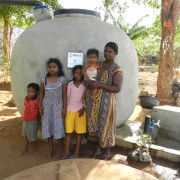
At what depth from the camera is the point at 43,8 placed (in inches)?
156

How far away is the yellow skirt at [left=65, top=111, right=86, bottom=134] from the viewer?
314 cm

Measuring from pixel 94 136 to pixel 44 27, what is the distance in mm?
1753

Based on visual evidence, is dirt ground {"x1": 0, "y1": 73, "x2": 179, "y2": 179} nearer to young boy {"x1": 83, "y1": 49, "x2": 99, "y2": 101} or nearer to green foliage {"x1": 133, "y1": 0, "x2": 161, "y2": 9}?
young boy {"x1": 83, "y1": 49, "x2": 99, "y2": 101}

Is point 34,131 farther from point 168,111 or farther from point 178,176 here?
point 168,111

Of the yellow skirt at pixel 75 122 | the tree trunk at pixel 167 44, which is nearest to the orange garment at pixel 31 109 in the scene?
the yellow skirt at pixel 75 122

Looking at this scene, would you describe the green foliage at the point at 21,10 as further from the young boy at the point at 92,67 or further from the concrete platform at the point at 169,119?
the young boy at the point at 92,67

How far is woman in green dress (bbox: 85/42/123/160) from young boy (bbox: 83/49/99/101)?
5cm

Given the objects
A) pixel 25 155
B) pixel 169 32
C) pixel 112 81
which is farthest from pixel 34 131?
pixel 169 32

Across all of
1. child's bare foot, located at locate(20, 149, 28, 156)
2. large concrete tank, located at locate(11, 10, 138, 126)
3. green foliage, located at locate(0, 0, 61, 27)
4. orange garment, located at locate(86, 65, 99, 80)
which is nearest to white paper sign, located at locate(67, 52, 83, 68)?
large concrete tank, located at locate(11, 10, 138, 126)

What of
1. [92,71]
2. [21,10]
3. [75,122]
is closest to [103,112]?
[75,122]

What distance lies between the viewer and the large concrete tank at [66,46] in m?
3.35

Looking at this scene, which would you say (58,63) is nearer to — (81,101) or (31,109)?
(81,101)

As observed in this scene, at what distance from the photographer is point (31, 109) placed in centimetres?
333

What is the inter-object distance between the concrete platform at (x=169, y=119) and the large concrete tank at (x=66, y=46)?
119cm
